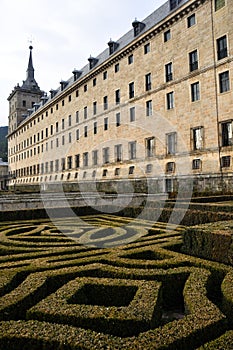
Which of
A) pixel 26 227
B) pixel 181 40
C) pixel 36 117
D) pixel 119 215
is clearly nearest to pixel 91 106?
pixel 181 40

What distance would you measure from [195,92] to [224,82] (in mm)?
2913

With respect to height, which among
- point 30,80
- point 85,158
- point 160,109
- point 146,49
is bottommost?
point 85,158

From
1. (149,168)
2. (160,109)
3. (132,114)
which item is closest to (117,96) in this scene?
(132,114)

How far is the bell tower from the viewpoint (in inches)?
2749

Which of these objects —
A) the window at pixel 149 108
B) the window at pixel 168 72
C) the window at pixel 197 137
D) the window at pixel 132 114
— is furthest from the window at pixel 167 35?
the window at pixel 197 137

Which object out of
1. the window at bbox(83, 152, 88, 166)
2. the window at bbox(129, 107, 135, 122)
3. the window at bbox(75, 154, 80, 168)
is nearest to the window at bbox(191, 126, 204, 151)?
the window at bbox(129, 107, 135, 122)

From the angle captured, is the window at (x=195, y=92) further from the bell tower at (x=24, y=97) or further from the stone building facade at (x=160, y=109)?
the bell tower at (x=24, y=97)

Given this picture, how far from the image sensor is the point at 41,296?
14.5ft

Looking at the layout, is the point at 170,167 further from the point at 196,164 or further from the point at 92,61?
the point at 92,61

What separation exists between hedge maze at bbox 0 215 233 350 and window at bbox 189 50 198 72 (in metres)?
20.9

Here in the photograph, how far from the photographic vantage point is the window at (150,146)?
2859 centimetres

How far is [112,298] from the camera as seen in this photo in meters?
4.56

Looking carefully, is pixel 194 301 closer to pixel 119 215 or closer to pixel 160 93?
pixel 119 215

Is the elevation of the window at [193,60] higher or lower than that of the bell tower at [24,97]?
lower
